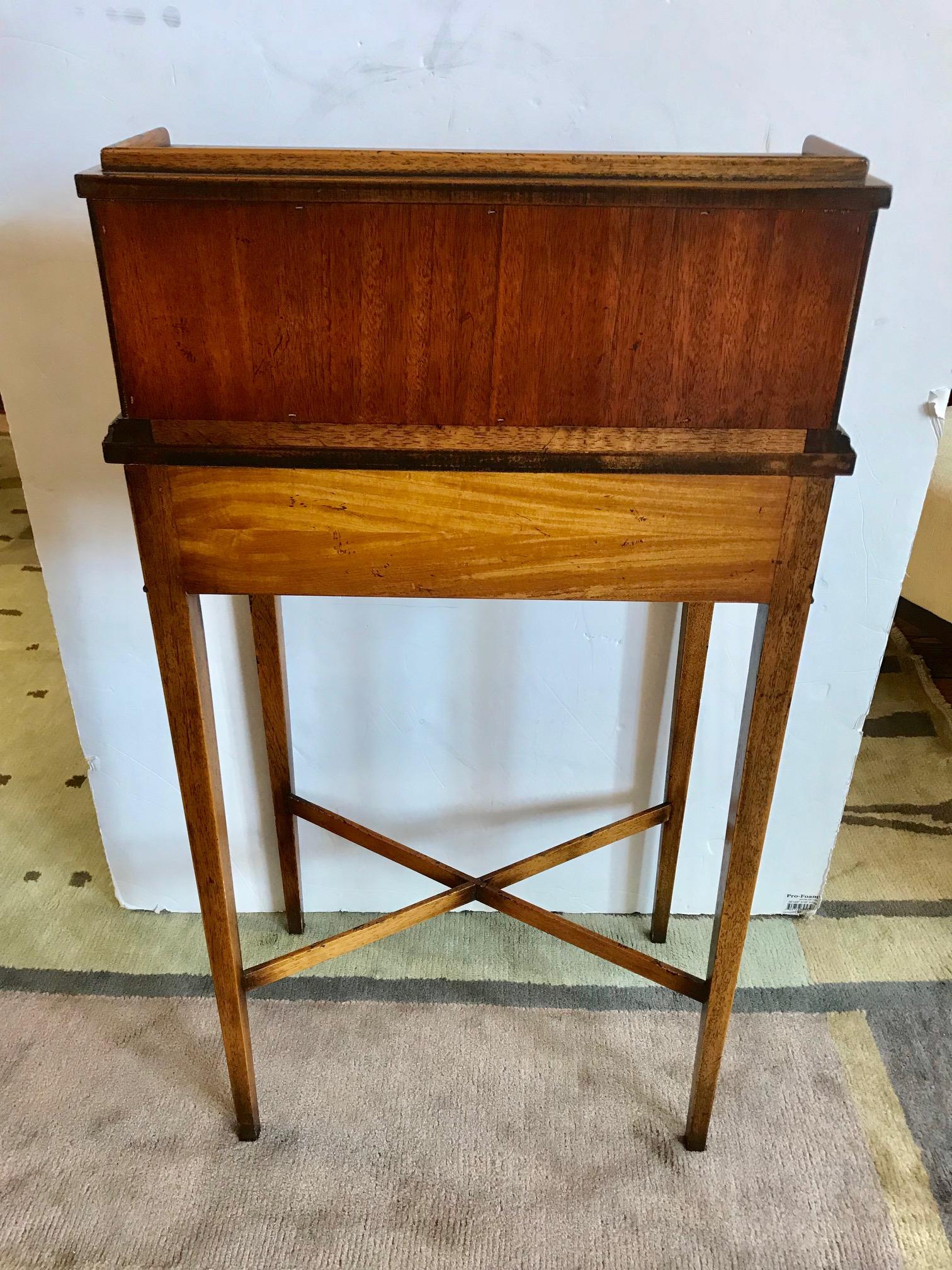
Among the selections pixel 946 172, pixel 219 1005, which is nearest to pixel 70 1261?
pixel 219 1005

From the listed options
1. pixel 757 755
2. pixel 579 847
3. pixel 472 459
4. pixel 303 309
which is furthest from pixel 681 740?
pixel 303 309

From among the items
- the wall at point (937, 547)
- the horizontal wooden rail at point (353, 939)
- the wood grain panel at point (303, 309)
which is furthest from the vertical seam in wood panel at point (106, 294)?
the wall at point (937, 547)

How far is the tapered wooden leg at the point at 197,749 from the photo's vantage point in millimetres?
659

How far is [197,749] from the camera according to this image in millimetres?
753

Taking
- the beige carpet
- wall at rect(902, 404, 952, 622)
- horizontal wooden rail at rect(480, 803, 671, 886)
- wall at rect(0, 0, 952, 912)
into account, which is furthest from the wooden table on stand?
wall at rect(902, 404, 952, 622)

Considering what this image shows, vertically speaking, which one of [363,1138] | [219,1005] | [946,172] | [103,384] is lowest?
[363,1138]

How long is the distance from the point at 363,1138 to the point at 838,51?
107cm

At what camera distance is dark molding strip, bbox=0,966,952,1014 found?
109 centimetres

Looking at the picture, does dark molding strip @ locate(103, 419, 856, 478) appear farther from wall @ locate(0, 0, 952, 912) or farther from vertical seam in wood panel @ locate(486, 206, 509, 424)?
wall @ locate(0, 0, 952, 912)

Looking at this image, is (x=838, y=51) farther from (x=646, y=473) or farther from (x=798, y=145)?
(x=646, y=473)

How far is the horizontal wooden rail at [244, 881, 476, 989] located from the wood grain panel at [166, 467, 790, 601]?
0.39m

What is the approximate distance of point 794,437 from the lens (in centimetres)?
61

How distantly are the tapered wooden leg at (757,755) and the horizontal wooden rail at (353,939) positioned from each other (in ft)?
0.86

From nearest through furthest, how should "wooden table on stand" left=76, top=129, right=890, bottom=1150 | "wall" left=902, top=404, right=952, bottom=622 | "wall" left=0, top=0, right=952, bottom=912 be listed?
"wooden table on stand" left=76, top=129, right=890, bottom=1150 < "wall" left=0, top=0, right=952, bottom=912 < "wall" left=902, top=404, right=952, bottom=622
